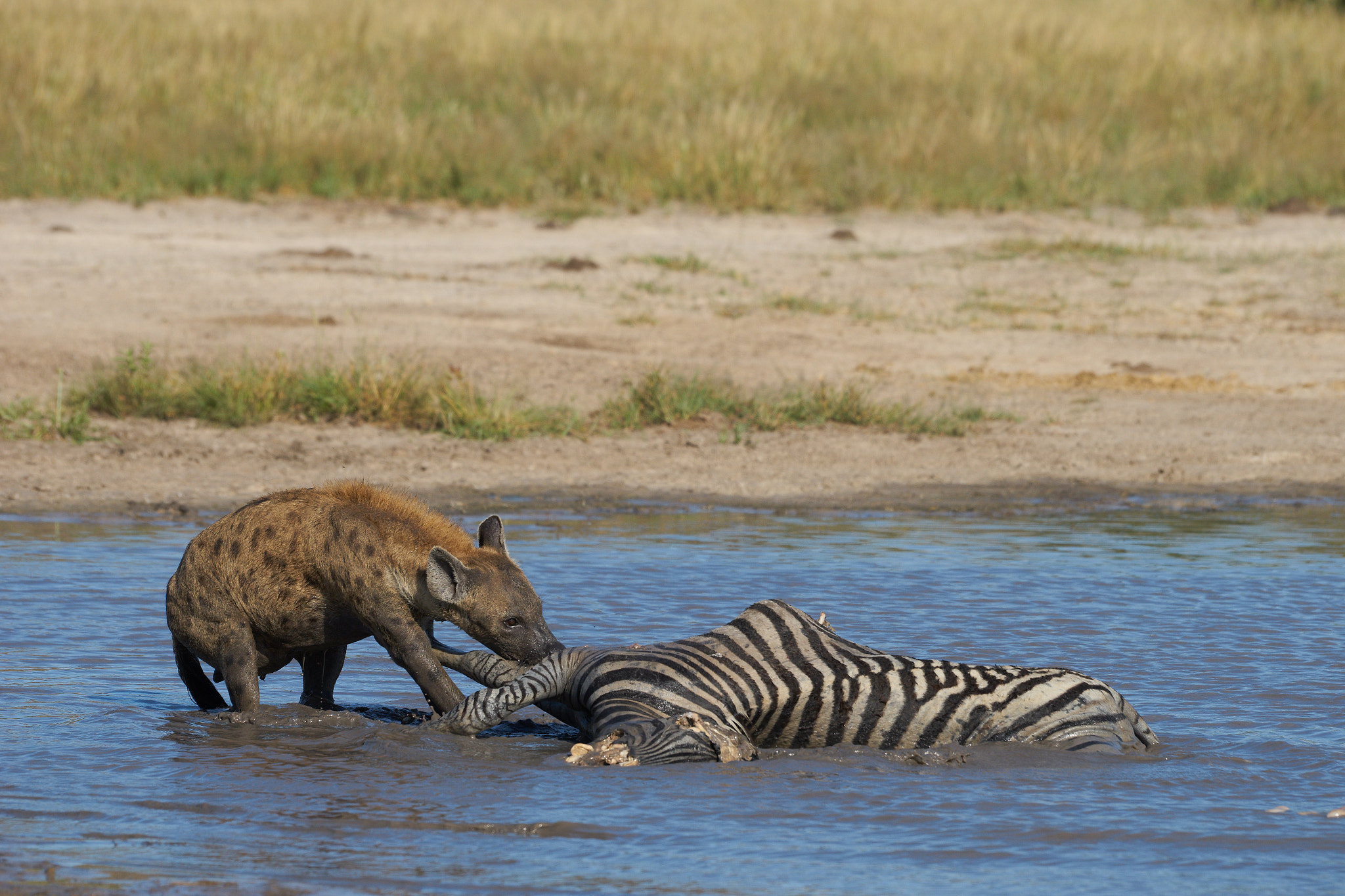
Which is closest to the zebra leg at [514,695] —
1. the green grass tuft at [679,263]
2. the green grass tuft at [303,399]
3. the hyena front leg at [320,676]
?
the hyena front leg at [320,676]

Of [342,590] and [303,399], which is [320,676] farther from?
[303,399]

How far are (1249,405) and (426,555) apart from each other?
23.6 feet

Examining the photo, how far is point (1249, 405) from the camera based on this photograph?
445 inches

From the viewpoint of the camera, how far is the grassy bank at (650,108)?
52.6 feet

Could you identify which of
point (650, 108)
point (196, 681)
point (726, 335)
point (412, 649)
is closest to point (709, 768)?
point (412, 649)

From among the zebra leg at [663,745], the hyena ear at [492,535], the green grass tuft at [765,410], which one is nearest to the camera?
the zebra leg at [663,745]

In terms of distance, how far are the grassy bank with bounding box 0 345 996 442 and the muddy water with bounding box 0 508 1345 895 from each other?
7.20 feet

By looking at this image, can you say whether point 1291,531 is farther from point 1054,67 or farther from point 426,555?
point 1054,67

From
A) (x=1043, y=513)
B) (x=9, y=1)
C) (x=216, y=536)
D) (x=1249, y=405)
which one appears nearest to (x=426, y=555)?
(x=216, y=536)

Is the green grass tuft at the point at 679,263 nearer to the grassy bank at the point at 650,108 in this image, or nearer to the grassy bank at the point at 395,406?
the grassy bank at the point at 650,108

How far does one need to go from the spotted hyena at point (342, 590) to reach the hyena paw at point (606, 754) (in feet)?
1.47

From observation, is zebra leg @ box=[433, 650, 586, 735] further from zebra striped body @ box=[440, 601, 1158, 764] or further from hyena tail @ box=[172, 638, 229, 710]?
hyena tail @ box=[172, 638, 229, 710]

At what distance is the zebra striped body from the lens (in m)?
5.21

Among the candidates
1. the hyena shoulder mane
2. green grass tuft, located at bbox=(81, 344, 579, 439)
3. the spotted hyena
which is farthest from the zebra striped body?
green grass tuft, located at bbox=(81, 344, 579, 439)
